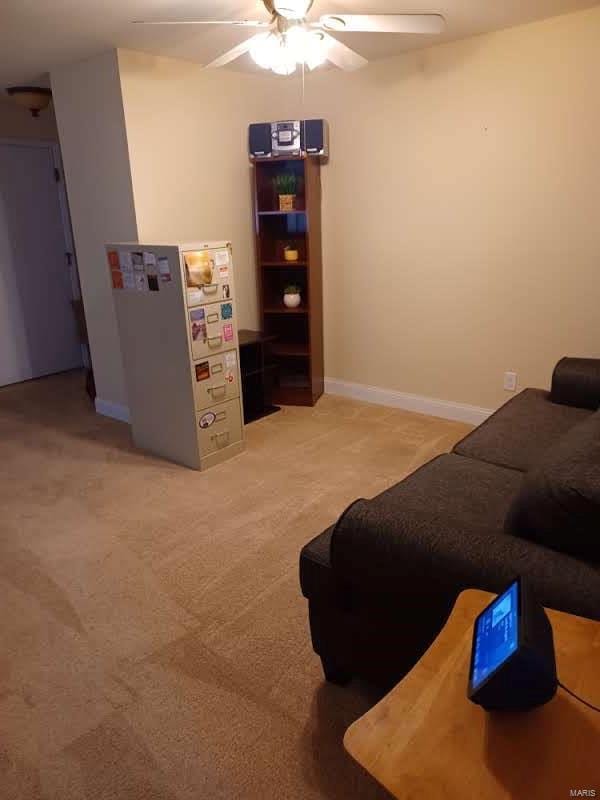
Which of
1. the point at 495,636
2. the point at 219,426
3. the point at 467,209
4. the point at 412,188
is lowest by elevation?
→ the point at 219,426

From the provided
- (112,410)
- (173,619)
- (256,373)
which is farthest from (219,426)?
(173,619)

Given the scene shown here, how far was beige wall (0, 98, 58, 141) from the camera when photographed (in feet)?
14.9

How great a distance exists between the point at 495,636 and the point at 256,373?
3242mm

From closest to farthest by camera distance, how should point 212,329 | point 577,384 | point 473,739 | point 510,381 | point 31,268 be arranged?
point 473,739, point 577,384, point 212,329, point 510,381, point 31,268

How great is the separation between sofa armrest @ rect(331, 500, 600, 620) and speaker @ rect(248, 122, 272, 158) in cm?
305

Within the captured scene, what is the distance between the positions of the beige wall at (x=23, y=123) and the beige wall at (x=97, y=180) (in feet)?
3.69

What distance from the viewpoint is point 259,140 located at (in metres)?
3.84

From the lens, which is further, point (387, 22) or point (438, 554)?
point (387, 22)

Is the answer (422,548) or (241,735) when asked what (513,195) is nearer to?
(422,548)

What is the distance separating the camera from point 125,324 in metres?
3.39

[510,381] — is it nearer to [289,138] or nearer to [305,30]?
[289,138]

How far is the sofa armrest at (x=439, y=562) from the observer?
121cm

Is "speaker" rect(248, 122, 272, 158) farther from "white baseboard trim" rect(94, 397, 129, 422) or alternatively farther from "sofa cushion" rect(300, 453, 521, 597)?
"sofa cushion" rect(300, 453, 521, 597)

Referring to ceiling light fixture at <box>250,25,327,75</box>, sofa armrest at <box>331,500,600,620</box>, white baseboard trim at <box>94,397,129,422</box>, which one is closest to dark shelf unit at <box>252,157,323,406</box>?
white baseboard trim at <box>94,397,129,422</box>
